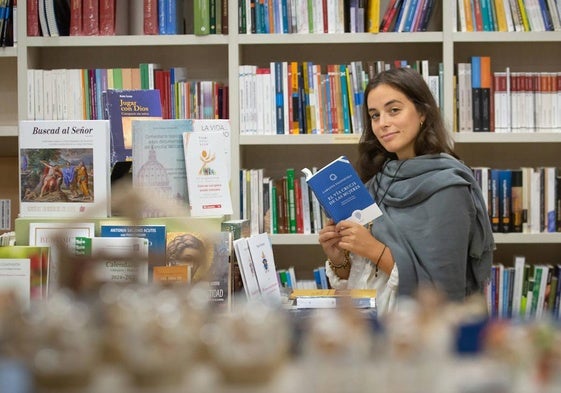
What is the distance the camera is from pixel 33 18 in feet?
10.7

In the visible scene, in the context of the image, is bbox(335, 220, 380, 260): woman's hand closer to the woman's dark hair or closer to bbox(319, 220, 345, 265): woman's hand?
bbox(319, 220, 345, 265): woman's hand

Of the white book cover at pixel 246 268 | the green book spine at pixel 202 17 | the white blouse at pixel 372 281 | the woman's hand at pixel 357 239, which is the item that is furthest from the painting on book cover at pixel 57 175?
the green book spine at pixel 202 17

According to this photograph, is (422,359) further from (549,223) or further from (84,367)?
(549,223)

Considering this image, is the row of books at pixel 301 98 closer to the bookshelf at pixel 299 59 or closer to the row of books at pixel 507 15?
the bookshelf at pixel 299 59

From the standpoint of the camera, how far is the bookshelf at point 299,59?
10.5ft

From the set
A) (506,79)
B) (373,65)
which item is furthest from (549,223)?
(373,65)

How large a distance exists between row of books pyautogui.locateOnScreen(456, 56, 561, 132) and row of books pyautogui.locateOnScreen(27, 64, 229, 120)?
101 cm

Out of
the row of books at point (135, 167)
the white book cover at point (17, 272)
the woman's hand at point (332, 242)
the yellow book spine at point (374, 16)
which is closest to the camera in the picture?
the white book cover at point (17, 272)

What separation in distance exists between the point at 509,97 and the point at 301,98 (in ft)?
2.79

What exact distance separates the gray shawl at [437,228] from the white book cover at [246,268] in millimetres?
506

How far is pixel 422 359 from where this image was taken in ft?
1.84

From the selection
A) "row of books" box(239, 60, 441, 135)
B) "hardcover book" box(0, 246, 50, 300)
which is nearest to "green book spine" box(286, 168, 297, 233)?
"row of books" box(239, 60, 441, 135)

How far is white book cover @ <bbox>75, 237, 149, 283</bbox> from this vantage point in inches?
31.6

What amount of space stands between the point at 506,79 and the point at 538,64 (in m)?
0.36
